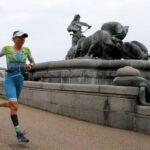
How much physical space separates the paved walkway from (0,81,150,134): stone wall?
0.26 m

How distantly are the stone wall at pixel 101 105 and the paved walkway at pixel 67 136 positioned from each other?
26 centimetres

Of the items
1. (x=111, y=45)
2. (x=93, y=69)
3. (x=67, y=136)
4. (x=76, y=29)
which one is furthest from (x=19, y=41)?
(x=76, y=29)

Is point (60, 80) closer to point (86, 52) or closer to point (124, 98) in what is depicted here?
point (86, 52)

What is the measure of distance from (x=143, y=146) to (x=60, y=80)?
8.36m

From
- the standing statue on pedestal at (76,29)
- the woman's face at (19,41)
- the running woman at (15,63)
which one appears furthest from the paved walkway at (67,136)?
the standing statue on pedestal at (76,29)

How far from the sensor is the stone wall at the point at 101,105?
9.71 metres

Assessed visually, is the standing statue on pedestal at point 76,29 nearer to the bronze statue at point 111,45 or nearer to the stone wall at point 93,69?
the bronze statue at point 111,45

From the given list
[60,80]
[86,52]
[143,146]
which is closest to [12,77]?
[143,146]

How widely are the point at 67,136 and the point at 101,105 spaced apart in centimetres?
236

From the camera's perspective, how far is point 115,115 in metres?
10.1

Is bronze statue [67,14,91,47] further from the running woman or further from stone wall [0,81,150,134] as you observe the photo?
the running woman

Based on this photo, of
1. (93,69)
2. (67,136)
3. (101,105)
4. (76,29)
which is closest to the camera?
(67,136)

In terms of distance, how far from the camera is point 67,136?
825 cm

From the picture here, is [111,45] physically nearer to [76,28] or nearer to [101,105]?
[76,28]
